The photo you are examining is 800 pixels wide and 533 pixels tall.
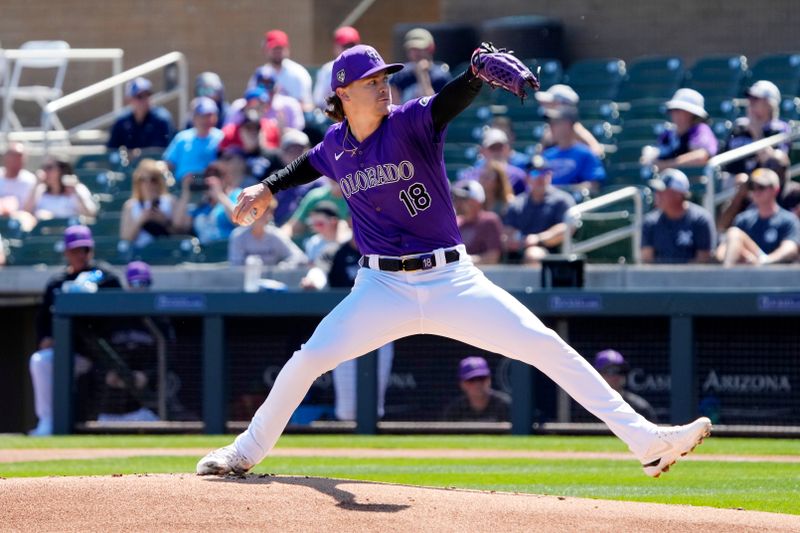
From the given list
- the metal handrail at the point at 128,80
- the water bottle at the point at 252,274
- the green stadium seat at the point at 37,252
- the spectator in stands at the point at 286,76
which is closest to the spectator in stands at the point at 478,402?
the water bottle at the point at 252,274

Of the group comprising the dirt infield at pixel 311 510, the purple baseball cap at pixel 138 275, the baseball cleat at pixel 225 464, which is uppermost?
the purple baseball cap at pixel 138 275

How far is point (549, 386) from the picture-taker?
10.6 metres

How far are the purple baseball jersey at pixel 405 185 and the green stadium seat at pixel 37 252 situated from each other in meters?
8.06

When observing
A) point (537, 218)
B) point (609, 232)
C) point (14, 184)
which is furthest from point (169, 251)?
point (609, 232)

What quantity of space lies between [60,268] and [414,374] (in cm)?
398

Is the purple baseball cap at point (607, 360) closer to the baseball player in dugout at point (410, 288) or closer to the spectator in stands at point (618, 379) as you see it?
the spectator in stands at point (618, 379)

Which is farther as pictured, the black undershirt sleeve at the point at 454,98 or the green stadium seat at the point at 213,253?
the green stadium seat at the point at 213,253

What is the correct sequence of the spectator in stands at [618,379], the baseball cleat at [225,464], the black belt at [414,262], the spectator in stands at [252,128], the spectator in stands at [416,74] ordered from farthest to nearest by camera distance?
the spectator in stands at [416,74]
the spectator in stands at [252,128]
the spectator in stands at [618,379]
the baseball cleat at [225,464]
the black belt at [414,262]

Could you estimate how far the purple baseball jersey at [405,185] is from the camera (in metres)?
5.89

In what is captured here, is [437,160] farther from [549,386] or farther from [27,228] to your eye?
[27,228]

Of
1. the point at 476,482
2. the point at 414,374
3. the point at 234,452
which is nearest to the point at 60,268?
the point at 414,374

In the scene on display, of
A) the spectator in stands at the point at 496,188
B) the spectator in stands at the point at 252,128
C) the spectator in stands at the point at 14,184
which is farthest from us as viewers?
the spectator in stands at the point at 14,184

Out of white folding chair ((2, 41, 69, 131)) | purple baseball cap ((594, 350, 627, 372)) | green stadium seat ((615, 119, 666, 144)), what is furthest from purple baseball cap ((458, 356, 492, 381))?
white folding chair ((2, 41, 69, 131))

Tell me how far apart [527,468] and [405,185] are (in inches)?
122
